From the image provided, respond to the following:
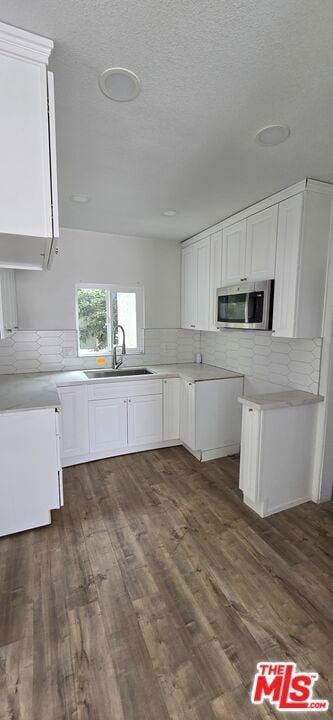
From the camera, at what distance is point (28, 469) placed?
2096 mm

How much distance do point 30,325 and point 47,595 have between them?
8.24 feet

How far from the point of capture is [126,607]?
1566 millimetres

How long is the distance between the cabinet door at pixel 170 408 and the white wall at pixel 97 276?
3.05 ft

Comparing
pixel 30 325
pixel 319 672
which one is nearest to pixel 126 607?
pixel 319 672

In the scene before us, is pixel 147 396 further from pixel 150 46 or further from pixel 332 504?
pixel 150 46

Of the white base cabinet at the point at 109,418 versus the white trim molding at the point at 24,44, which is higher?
the white trim molding at the point at 24,44

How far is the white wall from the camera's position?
132 inches

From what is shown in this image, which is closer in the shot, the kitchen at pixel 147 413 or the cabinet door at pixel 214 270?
the kitchen at pixel 147 413

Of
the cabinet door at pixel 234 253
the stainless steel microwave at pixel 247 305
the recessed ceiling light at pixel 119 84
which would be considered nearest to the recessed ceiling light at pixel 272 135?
the recessed ceiling light at pixel 119 84

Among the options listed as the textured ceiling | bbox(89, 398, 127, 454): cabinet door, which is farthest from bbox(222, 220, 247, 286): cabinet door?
bbox(89, 398, 127, 454): cabinet door

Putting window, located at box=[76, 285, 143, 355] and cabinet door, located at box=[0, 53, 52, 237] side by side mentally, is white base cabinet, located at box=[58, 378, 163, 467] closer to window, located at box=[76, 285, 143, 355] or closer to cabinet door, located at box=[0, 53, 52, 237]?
window, located at box=[76, 285, 143, 355]

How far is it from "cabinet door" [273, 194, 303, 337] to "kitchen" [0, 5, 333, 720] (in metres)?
0.02

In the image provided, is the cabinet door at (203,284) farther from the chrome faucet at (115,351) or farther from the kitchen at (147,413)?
the chrome faucet at (115,351)

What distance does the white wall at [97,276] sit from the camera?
3.35m
